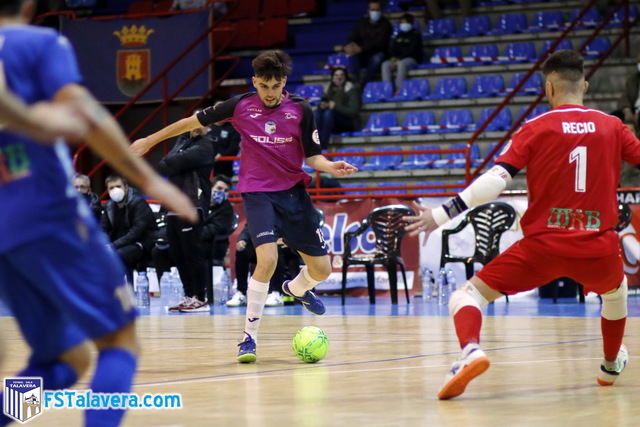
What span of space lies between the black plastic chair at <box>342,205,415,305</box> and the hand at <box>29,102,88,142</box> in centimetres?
1249

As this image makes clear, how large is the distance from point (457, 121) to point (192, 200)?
8.99 metres

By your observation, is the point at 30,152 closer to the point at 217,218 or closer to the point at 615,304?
the point at 615,304

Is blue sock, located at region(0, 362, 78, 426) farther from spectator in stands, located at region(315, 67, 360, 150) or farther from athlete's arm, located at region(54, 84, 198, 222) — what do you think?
A: spectator in stands, located at region(315, 67, 360, 150)

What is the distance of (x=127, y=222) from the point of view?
52.6 feet

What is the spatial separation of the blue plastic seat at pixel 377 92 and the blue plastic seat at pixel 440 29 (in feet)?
5.22

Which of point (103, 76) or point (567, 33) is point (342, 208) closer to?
point (567, 33)

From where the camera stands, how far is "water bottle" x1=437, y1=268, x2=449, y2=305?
619 inches

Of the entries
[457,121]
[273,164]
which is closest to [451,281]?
[457,121]

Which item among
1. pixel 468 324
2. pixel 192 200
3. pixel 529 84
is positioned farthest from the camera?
pixel 529 84

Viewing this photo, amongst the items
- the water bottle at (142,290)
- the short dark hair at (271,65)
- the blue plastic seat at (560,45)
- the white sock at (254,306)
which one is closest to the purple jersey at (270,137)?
the short dark hair at (271,65)

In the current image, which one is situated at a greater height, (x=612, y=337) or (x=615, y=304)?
(x=615, y=304)

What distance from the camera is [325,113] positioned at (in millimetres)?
22203

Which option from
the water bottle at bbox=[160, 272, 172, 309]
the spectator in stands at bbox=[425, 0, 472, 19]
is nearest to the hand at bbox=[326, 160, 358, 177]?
the water bottle at bbox=[160, 272, 172, 309]

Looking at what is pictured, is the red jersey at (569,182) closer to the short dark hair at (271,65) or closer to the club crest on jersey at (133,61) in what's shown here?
the short dark hair at (271,65)
